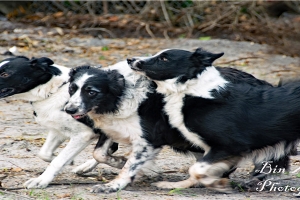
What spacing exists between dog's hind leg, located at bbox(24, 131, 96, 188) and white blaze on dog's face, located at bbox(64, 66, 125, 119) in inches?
11.3

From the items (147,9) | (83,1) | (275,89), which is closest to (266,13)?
(147,9)

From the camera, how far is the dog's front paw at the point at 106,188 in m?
5.78

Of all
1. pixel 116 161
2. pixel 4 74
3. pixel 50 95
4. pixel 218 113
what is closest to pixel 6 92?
pixel 4 74

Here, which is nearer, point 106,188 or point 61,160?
point 106,188

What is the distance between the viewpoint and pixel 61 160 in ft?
19.5

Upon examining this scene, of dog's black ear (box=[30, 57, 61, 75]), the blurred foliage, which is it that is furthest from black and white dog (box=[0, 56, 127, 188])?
the blurred foliage

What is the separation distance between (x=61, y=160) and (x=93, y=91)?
66 centimetres

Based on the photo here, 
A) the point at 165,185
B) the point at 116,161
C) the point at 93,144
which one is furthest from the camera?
the point at 93,144

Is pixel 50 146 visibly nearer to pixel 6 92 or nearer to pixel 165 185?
pixel 6 92

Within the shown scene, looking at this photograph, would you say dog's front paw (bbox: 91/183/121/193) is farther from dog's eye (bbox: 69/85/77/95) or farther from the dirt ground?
dog's eye (bbox: 69/85/77/95)

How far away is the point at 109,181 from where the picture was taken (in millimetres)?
6273

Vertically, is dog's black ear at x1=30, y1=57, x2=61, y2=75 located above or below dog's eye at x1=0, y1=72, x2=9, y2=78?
above

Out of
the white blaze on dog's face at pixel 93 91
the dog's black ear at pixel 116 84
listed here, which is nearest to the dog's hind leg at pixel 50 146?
the white blaze on dog's face at pixel 93 91

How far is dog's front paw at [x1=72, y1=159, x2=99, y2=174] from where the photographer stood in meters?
6.43
